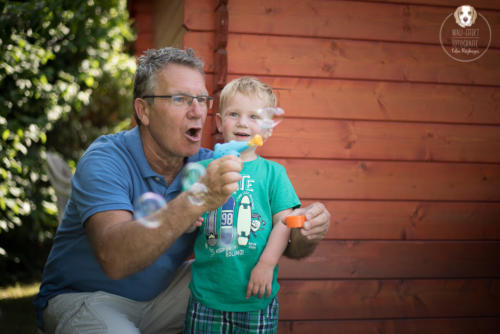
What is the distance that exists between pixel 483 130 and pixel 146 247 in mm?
2412

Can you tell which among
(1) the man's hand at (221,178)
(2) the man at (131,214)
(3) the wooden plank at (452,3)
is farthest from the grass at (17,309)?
(3) the wooden plank at (452,3)

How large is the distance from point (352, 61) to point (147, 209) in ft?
5.92

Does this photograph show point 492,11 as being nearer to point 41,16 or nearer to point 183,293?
point 183,293

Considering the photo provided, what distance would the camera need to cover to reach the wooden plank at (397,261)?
2.78m

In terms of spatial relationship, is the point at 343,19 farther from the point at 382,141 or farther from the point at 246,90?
the point at 246,90

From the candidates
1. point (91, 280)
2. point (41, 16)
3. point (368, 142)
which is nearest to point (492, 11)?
point (368, 142)

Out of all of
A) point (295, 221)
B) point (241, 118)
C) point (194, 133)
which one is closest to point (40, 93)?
point (194, 133)

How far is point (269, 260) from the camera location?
69.7 inches

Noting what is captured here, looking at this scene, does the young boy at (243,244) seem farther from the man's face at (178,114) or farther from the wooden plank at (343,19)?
the wooden plank at (343,19)

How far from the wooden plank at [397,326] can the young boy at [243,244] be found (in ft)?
3.19

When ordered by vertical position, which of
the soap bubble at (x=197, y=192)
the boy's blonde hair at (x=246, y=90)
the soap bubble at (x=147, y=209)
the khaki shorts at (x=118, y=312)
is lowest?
the khaki shorts at (x=118, y=312)

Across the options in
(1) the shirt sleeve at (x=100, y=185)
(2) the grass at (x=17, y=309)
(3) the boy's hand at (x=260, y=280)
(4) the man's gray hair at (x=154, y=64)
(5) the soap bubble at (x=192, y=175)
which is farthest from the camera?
(2) the grass at (x=17, y=309)

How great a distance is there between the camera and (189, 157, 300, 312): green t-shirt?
1792mm

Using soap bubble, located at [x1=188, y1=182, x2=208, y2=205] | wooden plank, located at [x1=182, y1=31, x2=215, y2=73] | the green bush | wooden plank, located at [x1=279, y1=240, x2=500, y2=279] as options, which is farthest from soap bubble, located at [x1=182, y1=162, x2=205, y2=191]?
the green bush
